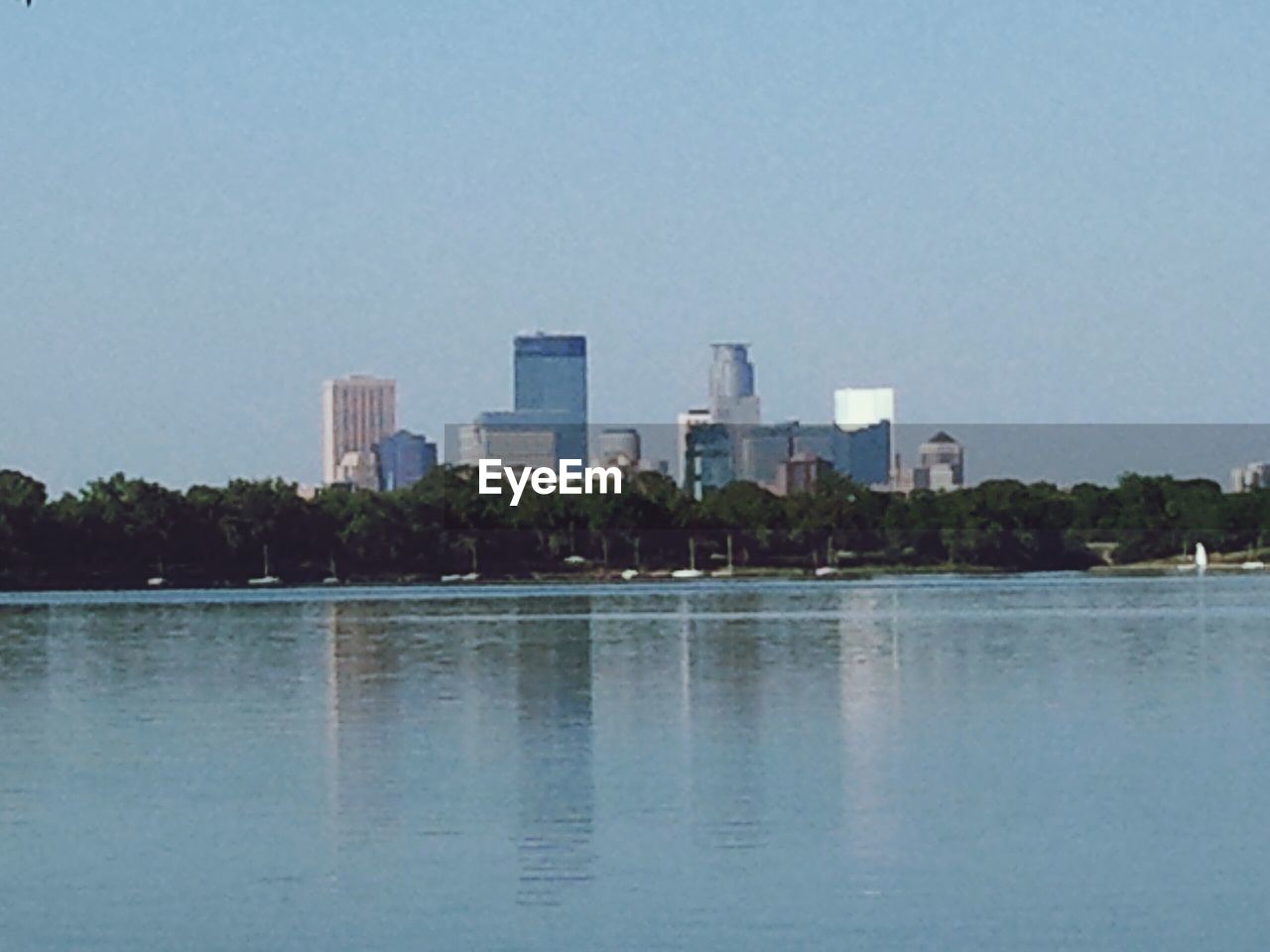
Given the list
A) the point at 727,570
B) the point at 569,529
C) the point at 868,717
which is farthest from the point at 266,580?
the point at 868,717

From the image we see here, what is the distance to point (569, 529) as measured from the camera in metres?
128

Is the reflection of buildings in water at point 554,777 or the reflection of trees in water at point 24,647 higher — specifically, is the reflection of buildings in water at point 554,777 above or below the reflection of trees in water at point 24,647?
below

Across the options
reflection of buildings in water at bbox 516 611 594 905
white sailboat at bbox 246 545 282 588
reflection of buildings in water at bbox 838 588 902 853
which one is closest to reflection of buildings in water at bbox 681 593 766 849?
reflection of buildings in water at bbox 838 588 902 853

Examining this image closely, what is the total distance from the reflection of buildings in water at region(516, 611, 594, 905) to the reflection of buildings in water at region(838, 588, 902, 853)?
73.8 inches

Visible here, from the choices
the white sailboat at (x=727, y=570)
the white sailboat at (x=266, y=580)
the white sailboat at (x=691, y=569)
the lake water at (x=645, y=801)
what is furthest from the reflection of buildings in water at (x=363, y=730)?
the white sailboat at (x=727, y=570)

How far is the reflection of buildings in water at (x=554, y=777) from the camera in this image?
1590 cm

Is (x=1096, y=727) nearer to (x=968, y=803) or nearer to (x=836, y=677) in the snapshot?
(x=968, y=803)

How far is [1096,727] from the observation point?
2547 centimetres

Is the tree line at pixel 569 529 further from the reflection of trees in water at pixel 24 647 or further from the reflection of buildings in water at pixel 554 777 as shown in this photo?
the reflection of buildings in water at pixel 554 777

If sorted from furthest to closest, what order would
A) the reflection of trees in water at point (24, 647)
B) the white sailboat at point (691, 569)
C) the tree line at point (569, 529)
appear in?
the white sailboat at point (691, 569), the tree line at point (569, 529), the reflection of trees in water at point (24, 647)

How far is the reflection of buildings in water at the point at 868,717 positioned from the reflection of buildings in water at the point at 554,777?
73.8 inches

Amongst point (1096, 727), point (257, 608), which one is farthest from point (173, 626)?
point (1096, 727)

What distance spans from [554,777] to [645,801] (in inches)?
77.8

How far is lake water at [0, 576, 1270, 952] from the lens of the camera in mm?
14281
